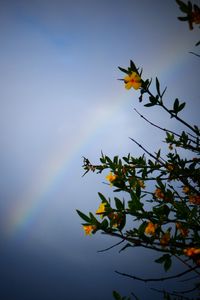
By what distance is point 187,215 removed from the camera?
8.84ft

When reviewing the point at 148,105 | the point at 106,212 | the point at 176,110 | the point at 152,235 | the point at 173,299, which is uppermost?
the point at 148,105

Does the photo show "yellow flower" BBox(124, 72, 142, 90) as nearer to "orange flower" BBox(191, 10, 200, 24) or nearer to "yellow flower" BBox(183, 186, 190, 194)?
"orange flower" BBox(191, 10, 200, 24)

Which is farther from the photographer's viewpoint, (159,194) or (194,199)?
(194,199)

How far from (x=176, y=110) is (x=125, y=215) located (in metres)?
1.32

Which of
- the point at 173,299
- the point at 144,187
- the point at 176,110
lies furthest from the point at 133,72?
the point at 173,299

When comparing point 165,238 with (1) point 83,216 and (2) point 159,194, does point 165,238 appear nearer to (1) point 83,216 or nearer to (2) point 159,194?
(1) point 83,216

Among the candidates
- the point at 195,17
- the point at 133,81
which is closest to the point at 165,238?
the point at 133,81

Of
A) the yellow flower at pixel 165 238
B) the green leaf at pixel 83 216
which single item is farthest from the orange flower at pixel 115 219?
the yellow flower at pixel 165 238

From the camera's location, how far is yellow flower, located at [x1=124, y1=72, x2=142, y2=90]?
247cm

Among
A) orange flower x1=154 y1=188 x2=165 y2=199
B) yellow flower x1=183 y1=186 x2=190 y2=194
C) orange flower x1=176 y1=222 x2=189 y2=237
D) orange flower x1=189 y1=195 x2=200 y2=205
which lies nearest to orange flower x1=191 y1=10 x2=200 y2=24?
orange flower x1=176 y1=222 x2=189 y2=237

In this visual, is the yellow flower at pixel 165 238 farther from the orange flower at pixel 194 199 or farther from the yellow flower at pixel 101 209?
the orange flower at pixel 194 199

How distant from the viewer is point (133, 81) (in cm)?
250

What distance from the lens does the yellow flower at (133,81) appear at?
2.47 metres

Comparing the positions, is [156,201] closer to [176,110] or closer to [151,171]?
[151,171]
